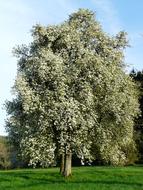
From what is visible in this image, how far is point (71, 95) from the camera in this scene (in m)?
52.6

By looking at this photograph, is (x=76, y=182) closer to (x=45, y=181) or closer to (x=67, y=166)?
(x=45, y=181)

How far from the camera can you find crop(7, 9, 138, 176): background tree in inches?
2048

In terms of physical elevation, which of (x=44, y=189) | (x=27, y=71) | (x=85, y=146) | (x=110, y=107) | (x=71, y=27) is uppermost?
(x=71, y=27)

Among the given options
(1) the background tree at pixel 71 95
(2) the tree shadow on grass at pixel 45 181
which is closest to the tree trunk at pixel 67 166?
(1) the background tree at pixel 71 95

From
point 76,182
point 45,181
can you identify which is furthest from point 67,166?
point 76,182

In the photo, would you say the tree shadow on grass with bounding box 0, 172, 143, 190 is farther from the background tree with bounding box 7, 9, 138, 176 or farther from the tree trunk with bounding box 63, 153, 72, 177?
the background tree with bounding box 7, 9, 138, 176

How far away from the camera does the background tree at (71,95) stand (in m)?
52.0

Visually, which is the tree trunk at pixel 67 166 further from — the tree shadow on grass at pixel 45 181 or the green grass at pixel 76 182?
the tree shadow on grass at pixel 45 181

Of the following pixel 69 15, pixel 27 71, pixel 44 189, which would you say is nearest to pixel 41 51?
pixel 27 71

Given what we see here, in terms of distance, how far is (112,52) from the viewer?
5625cm

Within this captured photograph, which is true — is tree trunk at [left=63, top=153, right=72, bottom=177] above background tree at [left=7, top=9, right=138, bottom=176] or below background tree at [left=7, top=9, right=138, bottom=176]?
below

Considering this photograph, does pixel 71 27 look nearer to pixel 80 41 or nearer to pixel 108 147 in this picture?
pixel 80 41

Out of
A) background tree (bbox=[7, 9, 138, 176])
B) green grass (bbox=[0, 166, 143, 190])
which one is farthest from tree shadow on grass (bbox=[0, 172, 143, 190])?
background tree (bbox=[7, 9, 138, 176])

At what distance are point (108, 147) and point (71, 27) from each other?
13.0 metres
